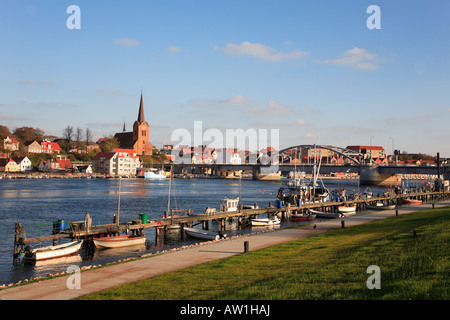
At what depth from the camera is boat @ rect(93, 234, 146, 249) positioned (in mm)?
34062

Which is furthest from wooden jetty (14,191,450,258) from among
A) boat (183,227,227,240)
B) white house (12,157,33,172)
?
white house (12,157,33,172)

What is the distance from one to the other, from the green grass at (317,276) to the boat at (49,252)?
1471 centimetres

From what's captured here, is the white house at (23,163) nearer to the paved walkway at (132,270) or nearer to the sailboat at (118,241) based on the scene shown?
the sailboat at (118,241)

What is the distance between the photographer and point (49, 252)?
29719 millimetres

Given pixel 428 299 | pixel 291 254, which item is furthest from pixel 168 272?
pixel 428 299

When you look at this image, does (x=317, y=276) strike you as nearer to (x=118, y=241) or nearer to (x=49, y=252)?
(x=49, y=252)

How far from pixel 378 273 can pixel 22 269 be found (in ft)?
76.4

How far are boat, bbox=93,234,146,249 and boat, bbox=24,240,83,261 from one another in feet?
8.20

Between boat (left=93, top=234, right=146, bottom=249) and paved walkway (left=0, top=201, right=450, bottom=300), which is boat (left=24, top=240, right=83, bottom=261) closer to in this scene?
boat (left=93, top=234, right=146, bottom=249)

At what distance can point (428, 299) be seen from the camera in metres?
10.5

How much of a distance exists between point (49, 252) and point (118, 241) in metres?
6.40

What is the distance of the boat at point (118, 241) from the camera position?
112 ft

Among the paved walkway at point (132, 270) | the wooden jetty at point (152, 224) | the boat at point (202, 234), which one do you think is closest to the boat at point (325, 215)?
the wooden jetty at point (152, 224)

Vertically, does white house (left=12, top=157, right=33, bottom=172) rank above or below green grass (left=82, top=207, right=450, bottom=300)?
above
